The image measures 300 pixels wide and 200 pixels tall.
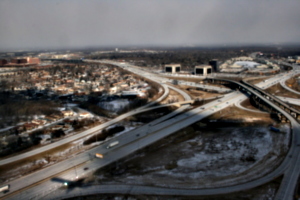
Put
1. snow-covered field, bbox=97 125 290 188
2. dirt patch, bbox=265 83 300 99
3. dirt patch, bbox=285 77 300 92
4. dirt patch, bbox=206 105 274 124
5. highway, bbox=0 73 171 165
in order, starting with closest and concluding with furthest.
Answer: snow-covered field, bbox=97 125 290 188 < highway, bbox=0 73 171 165 < dirt patch, bbox=206 105 274 124 < dirt patch, bbox=265 83 300 99 < dirt patch, bbox=285 77 300 92

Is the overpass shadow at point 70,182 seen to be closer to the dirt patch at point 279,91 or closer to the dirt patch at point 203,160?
the dirt patch at point 203,160

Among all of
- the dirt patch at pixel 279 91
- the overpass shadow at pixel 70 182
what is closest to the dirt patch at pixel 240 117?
the dirt patch at pixel 279 91

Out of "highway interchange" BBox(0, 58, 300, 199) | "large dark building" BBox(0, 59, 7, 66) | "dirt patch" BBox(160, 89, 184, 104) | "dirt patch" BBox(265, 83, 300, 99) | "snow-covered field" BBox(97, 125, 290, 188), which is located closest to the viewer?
"highway interchange" BBox(0, 58, 300, 199)

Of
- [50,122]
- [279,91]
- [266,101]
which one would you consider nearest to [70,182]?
[50,122]

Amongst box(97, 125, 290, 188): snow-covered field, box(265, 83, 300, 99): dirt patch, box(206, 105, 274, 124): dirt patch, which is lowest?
box(97, 125, 290, 188): snow-covered field

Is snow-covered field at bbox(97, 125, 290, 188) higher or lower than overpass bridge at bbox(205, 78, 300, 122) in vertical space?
lower

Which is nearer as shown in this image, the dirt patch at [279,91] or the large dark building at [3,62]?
the dirt patch at [279,91]

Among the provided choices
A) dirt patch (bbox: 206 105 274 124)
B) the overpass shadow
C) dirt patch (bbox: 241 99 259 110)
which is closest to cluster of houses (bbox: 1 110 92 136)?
the overpass shadow

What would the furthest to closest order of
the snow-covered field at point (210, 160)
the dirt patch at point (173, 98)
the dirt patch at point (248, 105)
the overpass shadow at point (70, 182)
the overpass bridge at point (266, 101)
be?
the dirt patch at point (173, 98)
the dirt patch at point (248, 105)
the overpass bridge at point (266, 101)
the snow-covered field at point (210, 160)
the overpass shadow at point (70, 182)

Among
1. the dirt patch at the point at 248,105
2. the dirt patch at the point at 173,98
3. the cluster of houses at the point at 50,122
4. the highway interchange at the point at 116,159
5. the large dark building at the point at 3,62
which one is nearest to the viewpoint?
the highway interchange at the point at 116,159

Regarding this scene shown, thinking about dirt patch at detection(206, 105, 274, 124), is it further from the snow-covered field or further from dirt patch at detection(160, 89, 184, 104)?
dirt patch at detection(160, 89, 184, 104)

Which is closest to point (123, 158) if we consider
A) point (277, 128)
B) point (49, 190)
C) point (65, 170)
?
point (65, 170)

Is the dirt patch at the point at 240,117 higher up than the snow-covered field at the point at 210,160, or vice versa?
the dirt patch at the point at 240,117
